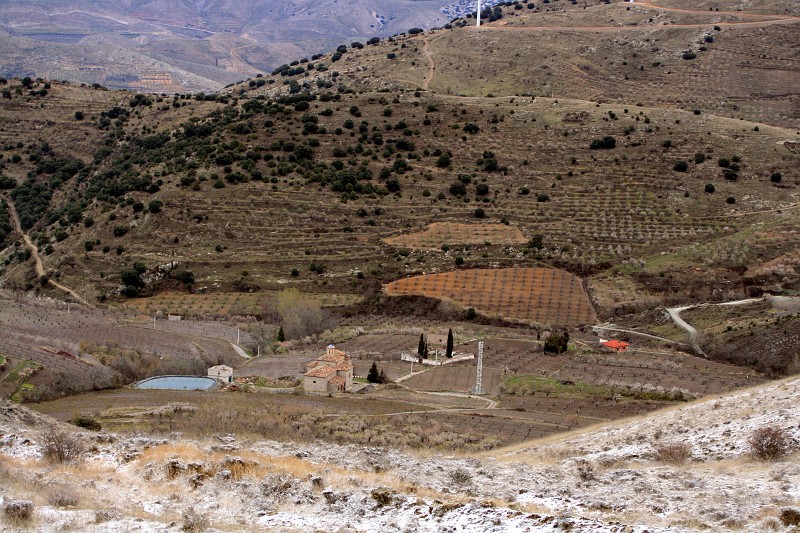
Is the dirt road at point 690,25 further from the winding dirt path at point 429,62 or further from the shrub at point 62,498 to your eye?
the shrub at point 62,498

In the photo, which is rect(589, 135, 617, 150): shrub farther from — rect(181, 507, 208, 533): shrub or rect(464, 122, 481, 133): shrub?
rect(181, 507, 208, 533): shrub

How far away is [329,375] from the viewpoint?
4019 cm

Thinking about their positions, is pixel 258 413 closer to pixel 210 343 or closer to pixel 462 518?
pixel 462 518

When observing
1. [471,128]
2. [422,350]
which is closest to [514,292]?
[422,350]

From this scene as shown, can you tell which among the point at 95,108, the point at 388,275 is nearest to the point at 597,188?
the point at 388,275

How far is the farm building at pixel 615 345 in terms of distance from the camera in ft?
162

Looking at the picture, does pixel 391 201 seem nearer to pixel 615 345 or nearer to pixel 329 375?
pixel 615 345

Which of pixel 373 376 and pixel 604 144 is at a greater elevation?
pixel 604 144

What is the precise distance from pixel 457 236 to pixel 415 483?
5422 centimetres

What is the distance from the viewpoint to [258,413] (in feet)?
97.8

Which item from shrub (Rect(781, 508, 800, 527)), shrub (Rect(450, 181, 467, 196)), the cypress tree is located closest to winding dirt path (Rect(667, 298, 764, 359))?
the cypress tree

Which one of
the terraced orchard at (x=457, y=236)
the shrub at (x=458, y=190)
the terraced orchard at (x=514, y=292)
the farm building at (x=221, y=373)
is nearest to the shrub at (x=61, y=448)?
the farm building at (x=221, y=373)

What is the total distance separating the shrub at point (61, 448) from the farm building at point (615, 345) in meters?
35.3

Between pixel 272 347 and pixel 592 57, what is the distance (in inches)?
3341
